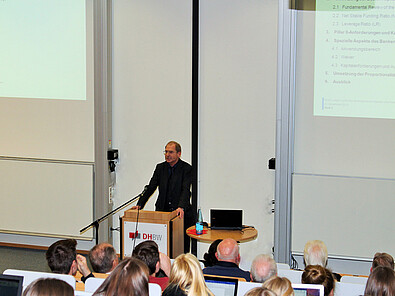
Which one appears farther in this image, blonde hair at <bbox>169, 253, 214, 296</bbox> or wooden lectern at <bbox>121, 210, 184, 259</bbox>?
wooden lectern at <bbox>121, 210, 184, 259</bbox>

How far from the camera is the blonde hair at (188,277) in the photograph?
3062mm

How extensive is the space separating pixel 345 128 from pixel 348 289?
2.91 metres

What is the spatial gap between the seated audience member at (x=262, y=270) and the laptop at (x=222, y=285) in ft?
1.77

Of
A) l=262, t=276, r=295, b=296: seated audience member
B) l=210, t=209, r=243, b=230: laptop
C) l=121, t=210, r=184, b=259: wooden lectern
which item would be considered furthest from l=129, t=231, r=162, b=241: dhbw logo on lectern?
l=262, t=276, r=295, b=296: seated audience member

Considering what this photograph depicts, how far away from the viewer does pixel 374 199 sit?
242 inches

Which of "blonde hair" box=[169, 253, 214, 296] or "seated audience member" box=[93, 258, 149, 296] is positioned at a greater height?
"seated audience member" box=[93, 258, 149, 296]

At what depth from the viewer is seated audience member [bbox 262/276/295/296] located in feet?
9.70

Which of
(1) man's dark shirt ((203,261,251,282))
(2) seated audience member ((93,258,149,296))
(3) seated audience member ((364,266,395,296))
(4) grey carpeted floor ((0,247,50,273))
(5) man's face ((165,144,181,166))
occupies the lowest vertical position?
(4) grey carpeted floor ((0,247,50,273))

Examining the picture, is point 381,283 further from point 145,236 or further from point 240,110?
point 240,110

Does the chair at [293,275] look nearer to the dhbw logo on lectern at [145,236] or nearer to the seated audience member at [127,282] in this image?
the seated audience member at [127,282]

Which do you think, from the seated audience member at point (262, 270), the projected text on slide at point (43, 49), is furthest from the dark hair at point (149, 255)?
the projected text on slide at point (43, 49)

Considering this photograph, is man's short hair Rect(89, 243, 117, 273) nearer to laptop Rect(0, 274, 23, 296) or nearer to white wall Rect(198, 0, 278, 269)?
laptop Rect(0, 274, 23, 296)

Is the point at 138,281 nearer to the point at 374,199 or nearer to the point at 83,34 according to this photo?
the point at 374,199

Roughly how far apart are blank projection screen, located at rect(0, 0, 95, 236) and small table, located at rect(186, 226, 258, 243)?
1.99 meters
